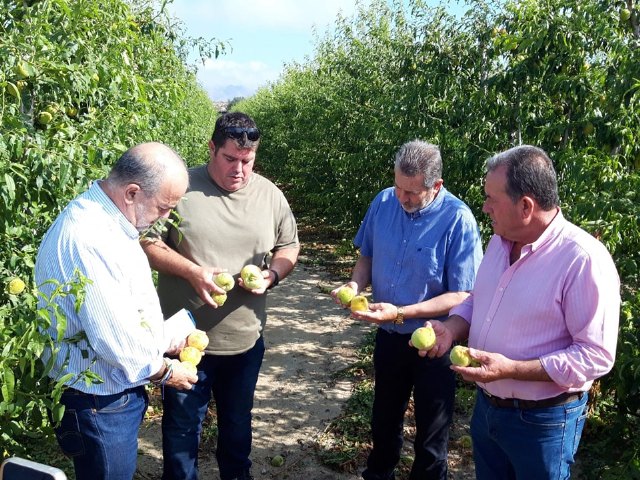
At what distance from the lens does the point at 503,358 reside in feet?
6.63

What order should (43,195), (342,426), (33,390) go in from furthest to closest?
(342,426)
(43,195)
(33,390)

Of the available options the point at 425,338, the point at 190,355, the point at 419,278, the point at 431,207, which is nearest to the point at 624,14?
the point at 431,207

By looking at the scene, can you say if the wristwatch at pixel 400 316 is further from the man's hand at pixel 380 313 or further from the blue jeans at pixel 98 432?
the blue jeans at pixel 98 432

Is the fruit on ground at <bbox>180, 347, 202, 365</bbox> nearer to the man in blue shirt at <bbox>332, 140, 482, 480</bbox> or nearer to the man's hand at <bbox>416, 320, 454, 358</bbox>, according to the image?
the man in blue shirt at <bbox>332, 140, 482, 480</bbox>

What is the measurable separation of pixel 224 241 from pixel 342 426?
76.7 inches

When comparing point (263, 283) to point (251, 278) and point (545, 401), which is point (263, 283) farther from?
point (545, 401)

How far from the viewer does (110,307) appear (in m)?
1.92

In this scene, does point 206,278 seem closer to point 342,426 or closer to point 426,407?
point 426,407

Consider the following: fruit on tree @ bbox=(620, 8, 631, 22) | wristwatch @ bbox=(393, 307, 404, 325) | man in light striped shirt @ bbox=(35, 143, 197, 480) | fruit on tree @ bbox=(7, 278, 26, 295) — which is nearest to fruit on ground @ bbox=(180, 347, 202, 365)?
man in light striped shirt @ bbox=(35, 143, 197, 480)

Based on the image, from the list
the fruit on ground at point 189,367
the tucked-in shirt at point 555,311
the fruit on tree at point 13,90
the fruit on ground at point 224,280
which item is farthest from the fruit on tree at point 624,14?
the fruit on tree at point 13,90

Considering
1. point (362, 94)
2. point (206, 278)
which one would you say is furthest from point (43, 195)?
point (362, 94)

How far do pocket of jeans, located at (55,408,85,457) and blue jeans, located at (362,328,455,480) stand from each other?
155 centimetres

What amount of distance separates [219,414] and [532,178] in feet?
6.74

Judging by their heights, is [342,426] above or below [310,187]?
below
